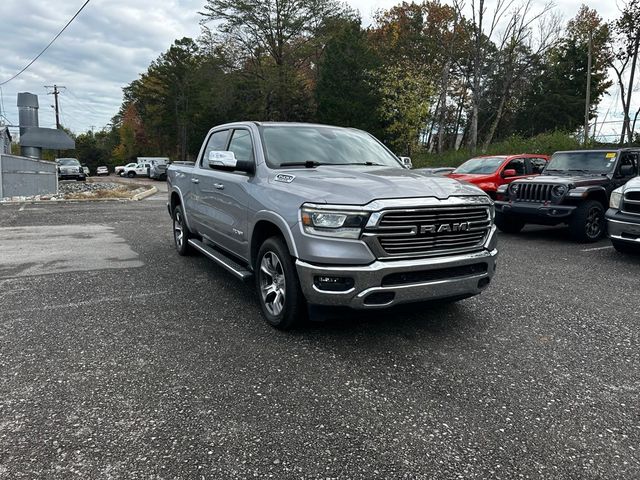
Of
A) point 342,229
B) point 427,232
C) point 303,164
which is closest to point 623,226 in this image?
point 427,232

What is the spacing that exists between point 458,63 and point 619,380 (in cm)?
4538

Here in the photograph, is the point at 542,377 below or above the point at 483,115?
below

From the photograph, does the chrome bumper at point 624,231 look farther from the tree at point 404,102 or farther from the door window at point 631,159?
the tree at point 404,102

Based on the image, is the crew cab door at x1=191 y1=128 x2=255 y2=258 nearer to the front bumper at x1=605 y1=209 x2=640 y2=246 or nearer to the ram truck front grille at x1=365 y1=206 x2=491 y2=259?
the ram truck front grille at x1=365 y1=206 x2=491 y2=259

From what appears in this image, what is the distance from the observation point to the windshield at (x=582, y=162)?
9188mm

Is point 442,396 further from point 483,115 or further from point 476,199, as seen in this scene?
point 483,115

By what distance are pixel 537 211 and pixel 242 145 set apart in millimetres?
6056

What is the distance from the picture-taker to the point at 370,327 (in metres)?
4.12

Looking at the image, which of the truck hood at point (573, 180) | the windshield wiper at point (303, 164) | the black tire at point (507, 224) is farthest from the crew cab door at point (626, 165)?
the windshield wiper at point (303, 164)

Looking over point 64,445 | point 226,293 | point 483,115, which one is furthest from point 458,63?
point 64,445

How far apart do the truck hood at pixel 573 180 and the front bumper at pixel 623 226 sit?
1.39 meters

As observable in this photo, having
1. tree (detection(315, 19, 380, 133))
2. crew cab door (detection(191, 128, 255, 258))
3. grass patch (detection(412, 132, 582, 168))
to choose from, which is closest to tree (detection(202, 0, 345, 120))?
tree (detection(315, 19, 380, 133))

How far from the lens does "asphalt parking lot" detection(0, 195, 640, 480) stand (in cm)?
237

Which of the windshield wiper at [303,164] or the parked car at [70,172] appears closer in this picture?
the windshield wiper at [303,164]
